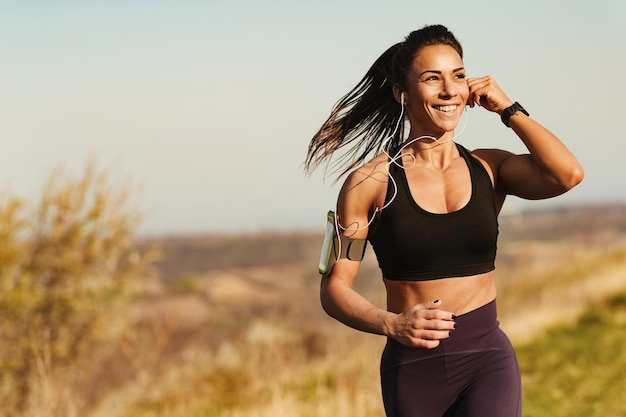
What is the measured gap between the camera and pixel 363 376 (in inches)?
476

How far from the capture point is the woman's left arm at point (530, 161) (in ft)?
13.3

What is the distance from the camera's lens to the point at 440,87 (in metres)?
4.14

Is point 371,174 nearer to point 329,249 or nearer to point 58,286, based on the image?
point 329,249

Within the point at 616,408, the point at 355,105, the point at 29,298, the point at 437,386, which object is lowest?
the point at 616,408

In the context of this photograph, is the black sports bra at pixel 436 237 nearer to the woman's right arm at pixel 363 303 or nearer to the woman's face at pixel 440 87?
the woman's right arm at pixel 363 303

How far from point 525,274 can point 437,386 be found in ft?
65.7

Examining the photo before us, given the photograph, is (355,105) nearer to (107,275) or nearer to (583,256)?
(107,275)

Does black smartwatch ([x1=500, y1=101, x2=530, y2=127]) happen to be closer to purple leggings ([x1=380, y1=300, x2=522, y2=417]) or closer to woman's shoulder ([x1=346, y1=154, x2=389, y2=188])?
woman's shoulder ([x1=346, y1=154, x2=389, y2=188])

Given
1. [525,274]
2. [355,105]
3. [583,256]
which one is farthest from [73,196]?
[583,256]

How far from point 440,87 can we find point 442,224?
0.64 metres

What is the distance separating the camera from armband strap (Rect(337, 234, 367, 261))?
4.20m

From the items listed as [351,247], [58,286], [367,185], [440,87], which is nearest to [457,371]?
[351,247]

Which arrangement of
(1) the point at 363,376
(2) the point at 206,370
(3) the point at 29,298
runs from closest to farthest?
1. (3) the point at 29,298
2. (1) the point at 363,376
3. (2) the point at 206,370

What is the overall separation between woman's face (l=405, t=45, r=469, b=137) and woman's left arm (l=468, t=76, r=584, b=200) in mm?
99
